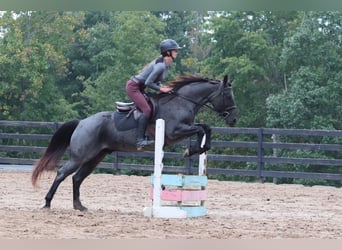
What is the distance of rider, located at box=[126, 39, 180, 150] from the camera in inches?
271

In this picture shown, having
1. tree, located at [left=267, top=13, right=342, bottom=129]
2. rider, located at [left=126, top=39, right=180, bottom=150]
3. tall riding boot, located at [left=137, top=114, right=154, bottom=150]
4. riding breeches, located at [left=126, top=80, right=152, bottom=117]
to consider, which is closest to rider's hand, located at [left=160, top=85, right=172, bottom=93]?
rider, located at [left=126, top=39, right=180, bottom=150]

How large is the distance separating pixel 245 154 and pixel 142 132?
15181mm

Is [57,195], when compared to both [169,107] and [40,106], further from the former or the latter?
[40,106]

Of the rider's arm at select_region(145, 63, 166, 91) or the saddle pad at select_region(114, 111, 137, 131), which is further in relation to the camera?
the saddle pad at select_region(114, 111, 137, 131)

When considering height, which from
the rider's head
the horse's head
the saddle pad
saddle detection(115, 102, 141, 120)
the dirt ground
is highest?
the rider's head

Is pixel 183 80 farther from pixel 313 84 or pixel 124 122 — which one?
pixel 313 84

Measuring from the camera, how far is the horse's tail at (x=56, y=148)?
7.68m

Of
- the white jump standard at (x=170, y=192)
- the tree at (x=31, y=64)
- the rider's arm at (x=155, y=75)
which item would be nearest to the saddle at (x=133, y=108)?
the rider's arm at (x=155, y=75)

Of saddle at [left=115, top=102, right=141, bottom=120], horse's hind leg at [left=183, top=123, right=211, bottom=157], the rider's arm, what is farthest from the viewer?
saddle at [left=115, top=102, right=141, bottom=120]

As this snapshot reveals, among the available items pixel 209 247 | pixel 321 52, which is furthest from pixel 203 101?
pixel 321 52

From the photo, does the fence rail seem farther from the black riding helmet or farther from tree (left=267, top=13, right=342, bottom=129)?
the black riding helmet

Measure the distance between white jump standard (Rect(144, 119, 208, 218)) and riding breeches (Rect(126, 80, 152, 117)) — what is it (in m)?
0.41

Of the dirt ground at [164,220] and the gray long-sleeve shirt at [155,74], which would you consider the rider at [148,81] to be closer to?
the gray long-sleeve shirt at [155,74]

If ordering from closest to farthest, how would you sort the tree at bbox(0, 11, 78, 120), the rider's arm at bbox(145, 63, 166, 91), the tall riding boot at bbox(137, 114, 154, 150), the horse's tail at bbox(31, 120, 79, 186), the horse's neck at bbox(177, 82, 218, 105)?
the rider's arm at bbox(145, 63, 166, 91)
the tall riding boot at bbox(137, 114, 154, 150)
the horse's neck at bbox(177, 82, 218, 105)
the horse's tail at bbox(31, 120, 79, 186)
the tree at bbox(0, 11, 78, 120)
